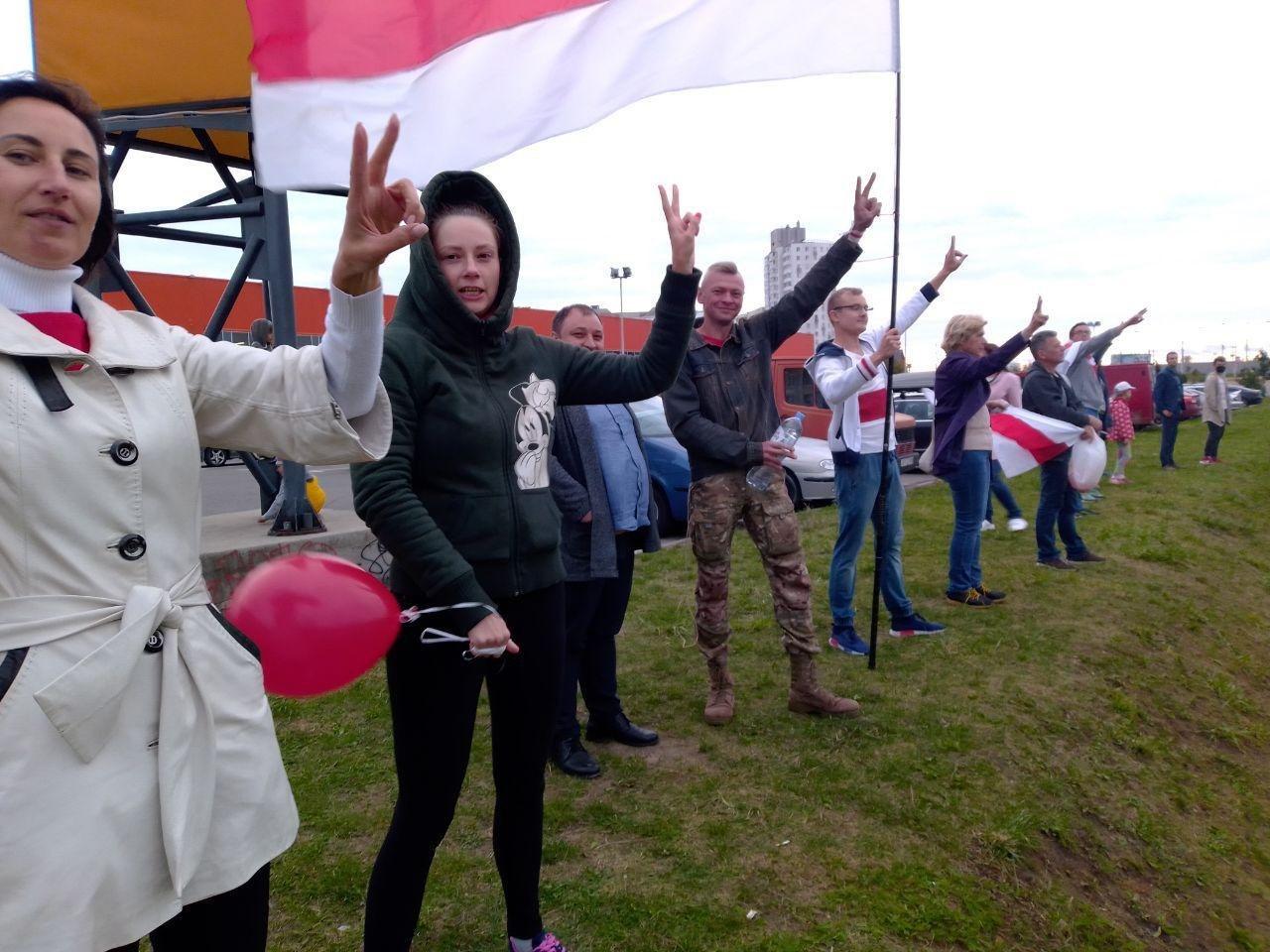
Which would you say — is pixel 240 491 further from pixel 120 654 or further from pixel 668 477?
pixel 120 654

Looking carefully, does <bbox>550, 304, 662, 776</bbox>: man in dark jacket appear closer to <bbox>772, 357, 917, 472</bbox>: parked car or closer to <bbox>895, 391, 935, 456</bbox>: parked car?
<bbox>772, 357, 917, 472</bbox>: parked car

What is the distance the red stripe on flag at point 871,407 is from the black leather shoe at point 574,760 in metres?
2.56

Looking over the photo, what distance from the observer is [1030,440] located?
7305 mm

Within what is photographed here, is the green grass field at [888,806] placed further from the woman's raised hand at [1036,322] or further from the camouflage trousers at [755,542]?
the woman's raised hand at [1036,322]

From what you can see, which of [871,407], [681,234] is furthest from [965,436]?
[681,234]

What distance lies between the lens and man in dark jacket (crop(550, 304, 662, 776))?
3803 millimetres

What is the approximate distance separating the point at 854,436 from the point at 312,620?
3.88m

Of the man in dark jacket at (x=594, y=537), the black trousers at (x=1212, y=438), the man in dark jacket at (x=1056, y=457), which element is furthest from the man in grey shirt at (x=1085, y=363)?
the man in dark jacket at (x=594, y=537)

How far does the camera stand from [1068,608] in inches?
244

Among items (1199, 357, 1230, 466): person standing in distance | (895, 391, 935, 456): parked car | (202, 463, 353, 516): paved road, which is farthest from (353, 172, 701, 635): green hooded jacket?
(1199, 357, 1230, 466): person standing in distance

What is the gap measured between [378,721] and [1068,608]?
465cm

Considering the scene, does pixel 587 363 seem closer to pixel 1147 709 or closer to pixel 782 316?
pixel 782 316

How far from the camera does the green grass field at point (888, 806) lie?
2857mm

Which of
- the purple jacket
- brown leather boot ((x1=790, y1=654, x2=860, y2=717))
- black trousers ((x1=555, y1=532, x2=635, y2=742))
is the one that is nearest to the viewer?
black trousers ((x1=555, y1=532, x2=635, y2=742))
